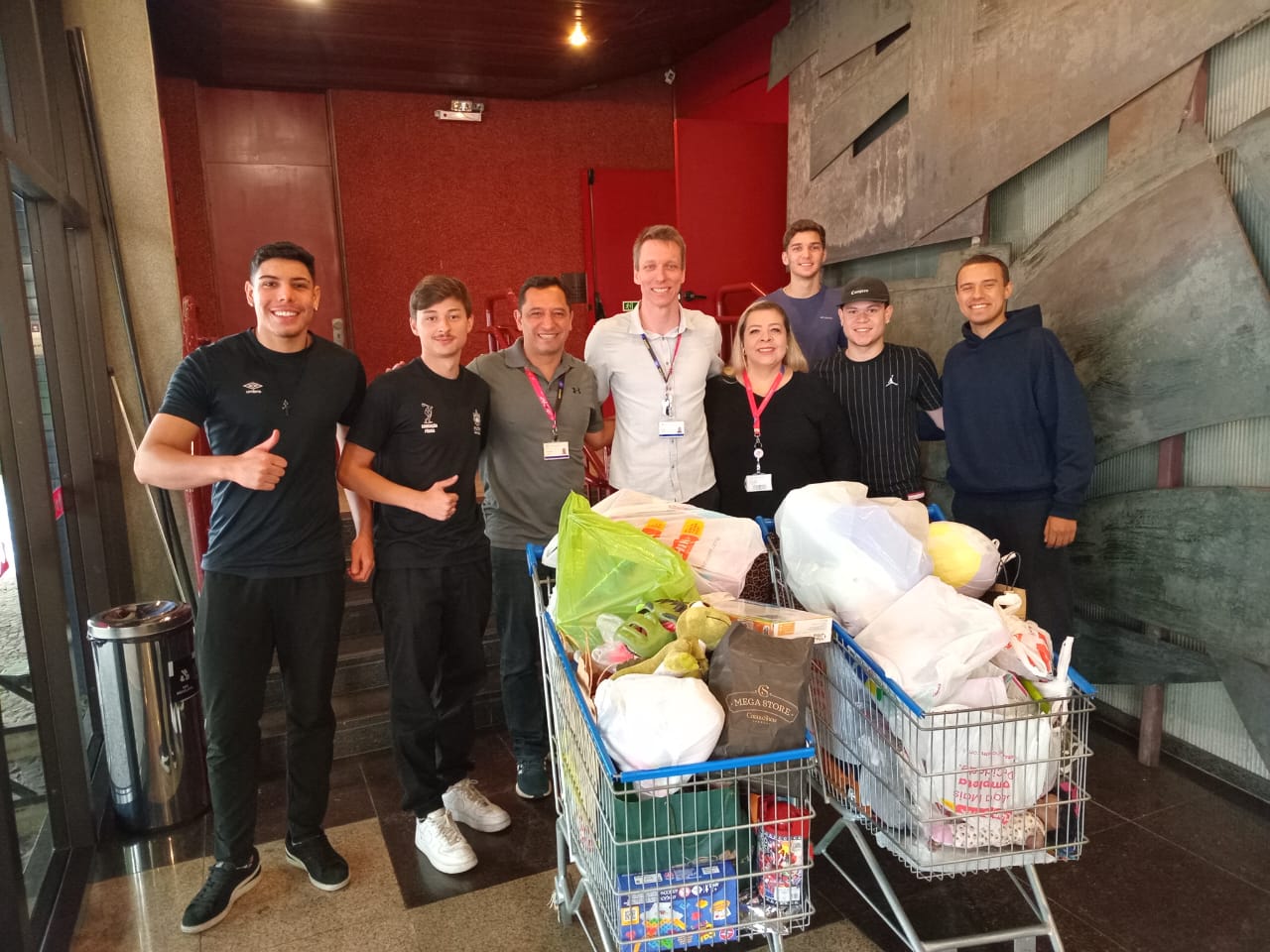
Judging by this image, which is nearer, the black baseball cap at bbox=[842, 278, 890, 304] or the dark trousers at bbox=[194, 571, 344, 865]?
the dark trousers at bbox=[194, 571, 344, 865]

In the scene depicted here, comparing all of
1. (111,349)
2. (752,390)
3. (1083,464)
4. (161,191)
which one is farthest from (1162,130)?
(111,349)

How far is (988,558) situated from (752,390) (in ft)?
3.86

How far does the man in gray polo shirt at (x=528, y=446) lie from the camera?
2762 millimetres

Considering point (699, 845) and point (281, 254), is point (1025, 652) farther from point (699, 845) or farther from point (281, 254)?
point (281, 254)

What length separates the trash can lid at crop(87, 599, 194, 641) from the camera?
294 cm

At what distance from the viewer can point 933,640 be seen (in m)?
1.67

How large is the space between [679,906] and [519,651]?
145 centimetres

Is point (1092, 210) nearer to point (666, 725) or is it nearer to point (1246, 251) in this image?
point (1246, 251)

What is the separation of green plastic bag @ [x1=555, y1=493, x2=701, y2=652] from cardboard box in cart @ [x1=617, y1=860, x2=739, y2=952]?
1.60ft

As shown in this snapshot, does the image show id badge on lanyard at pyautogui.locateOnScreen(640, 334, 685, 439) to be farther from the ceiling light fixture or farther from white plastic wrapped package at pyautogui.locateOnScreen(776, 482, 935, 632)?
the ceiling light fixture

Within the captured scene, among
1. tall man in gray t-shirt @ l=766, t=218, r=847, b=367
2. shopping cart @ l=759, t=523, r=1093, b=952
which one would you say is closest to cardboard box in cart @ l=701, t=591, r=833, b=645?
shopping cart @ l=759, t=523, r=1093, b=952

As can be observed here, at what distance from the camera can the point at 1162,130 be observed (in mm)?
2906

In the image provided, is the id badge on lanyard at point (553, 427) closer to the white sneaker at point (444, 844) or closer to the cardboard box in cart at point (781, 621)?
the cardboard box in cart at point (781, 621)

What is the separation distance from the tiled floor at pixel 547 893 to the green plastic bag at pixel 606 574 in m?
1.05
